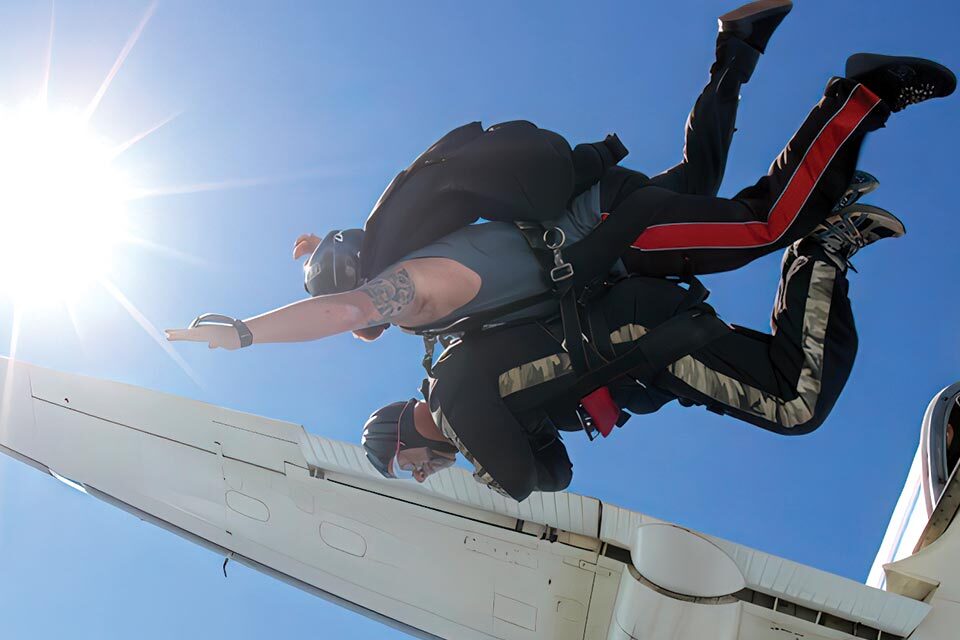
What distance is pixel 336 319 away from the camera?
10.5ft

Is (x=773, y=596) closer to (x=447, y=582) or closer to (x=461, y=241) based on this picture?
(x=447, y=582)

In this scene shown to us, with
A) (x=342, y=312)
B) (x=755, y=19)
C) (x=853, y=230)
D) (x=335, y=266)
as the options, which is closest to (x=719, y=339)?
(x=853, y=230)

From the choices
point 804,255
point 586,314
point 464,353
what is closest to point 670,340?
point 586,314

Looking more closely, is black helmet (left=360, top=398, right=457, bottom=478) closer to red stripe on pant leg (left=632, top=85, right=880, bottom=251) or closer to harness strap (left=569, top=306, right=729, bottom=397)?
harness strap (left=569, top=306, right=729, bottom=397)

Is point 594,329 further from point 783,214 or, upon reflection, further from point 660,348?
point 783,214

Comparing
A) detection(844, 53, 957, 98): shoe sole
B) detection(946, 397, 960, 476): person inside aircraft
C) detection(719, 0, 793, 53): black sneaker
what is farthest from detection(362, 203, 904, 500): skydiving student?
detection(946, 397, 960, 476): person inside aircraft

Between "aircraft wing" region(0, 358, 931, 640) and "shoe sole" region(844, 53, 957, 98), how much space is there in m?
2.90

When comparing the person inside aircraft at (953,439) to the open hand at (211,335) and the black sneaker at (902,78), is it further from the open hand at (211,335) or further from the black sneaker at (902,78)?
the open hand at (211,335)

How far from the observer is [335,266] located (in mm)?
3812

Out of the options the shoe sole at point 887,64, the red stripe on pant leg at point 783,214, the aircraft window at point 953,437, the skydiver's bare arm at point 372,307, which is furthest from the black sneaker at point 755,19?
the aircraft window at point 953,437

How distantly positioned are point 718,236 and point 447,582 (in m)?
3.59

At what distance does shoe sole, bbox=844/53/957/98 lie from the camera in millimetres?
3203

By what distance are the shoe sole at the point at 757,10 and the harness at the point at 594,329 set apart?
1382 millimetres

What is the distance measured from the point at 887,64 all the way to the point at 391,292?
2.60 metres
